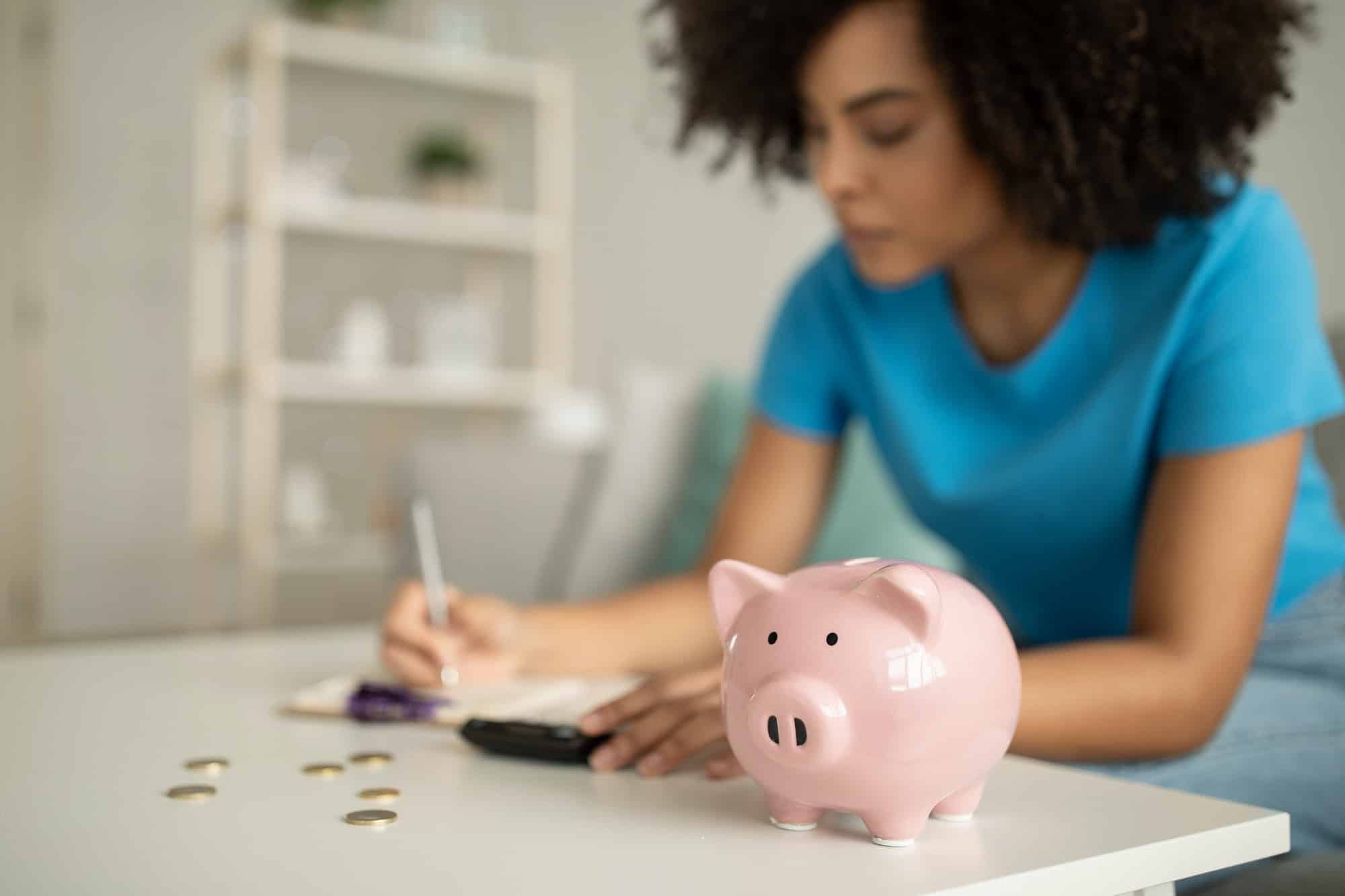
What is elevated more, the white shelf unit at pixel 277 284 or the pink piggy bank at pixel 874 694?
the white shelf unit at pixel 277 284

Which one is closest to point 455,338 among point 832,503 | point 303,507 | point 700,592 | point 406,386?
point 406,386

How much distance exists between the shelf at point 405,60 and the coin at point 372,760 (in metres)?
2.83

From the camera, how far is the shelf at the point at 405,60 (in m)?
3.15

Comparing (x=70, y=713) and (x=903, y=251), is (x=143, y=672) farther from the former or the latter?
(x=903, y=251)

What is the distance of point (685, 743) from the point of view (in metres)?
0.56

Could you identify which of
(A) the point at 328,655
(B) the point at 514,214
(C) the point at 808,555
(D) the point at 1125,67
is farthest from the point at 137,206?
(D) the point at 1125,67

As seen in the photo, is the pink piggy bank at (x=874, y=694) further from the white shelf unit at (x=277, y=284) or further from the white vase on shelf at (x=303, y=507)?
the white vase on shelf at (x=303, y=507)

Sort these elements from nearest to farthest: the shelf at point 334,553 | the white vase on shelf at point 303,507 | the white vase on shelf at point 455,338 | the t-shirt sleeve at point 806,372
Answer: the t-shirt sleeve at point 806,372, the shelf at point 334,553, the white vase on shelf at point 303,507, the white vase on shelf at point 455,338

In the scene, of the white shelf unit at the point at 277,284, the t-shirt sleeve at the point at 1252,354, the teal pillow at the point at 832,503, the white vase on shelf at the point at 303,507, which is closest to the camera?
the t-shirt sleeve at the point at 1252,354

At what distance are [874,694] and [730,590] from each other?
0.08 metres

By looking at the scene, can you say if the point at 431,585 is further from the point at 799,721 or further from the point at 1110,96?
the point at 1110,96

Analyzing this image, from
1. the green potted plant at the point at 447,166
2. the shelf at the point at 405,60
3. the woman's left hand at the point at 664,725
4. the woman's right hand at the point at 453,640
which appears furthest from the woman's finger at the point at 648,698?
the green potted plant at the point at 447,166

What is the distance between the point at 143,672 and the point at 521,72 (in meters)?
2.84

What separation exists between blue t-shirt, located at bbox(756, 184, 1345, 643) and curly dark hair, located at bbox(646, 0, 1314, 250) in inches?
1.6
